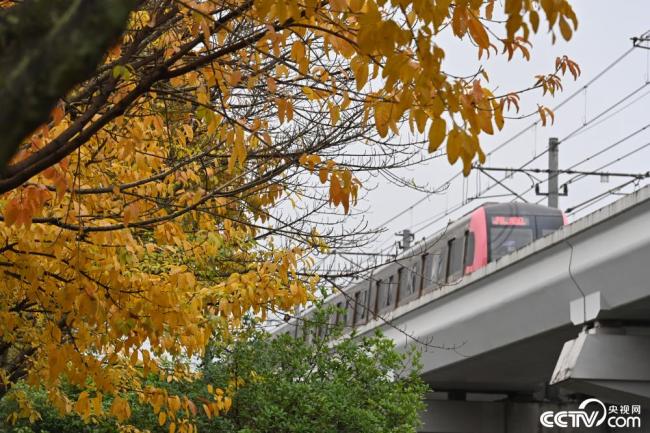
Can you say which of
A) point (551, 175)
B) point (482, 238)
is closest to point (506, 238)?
point (482, 238)

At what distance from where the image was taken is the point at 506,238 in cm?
2967

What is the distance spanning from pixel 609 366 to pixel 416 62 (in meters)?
17.4

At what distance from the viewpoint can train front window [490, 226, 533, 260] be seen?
29406mm

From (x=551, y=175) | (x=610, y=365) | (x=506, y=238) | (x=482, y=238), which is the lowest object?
(x=610, y=365)

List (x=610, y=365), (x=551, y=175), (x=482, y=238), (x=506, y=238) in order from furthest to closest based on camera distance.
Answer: (x=551, y=175) < (x=506, y=238) < (x=482, y=238) < (x=610, y=365)

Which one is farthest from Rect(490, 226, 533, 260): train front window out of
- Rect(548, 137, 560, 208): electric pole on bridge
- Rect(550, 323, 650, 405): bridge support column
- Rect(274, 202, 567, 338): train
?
Rect(550, 323, 650, 405): bridge support column

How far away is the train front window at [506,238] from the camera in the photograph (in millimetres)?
29406

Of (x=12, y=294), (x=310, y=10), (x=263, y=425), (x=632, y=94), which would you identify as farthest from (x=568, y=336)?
(x=310, y=10)

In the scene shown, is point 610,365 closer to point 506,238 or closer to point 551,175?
point 506,238

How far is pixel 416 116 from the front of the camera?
5285 millimetres

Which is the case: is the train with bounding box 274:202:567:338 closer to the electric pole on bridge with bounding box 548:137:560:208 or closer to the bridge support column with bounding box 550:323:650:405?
the electric pole on bridge with bounding box 548:137:560:208

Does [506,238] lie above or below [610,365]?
above

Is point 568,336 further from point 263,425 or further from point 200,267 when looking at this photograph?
point 200,267

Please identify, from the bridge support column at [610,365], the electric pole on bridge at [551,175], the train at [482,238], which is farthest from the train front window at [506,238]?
the bridge support column at [610,365]
